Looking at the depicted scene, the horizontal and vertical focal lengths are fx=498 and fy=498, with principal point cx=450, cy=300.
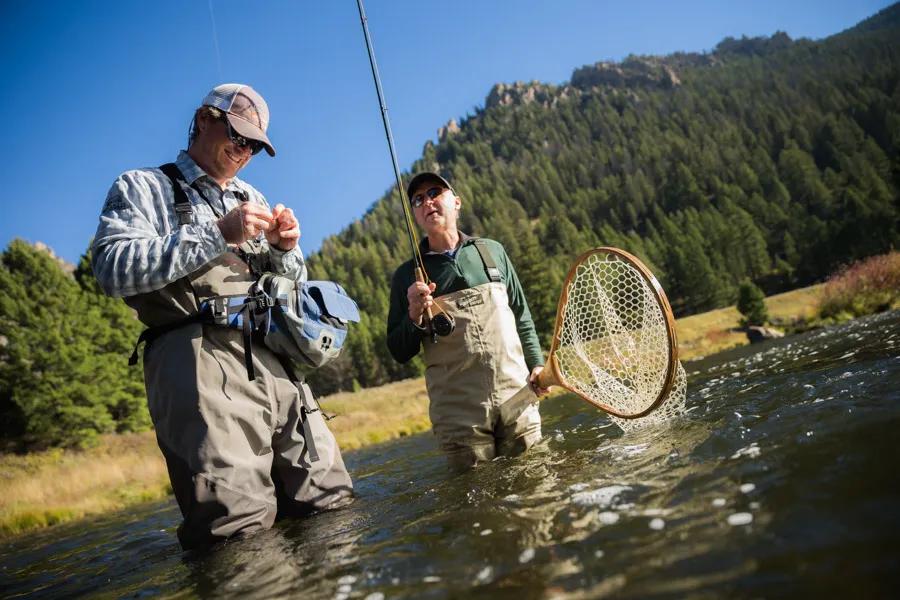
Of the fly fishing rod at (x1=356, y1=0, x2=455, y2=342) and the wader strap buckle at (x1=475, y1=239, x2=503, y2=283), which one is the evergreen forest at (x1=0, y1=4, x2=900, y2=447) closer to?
the fly fishing rod at (x1=356, y1=0, x2=455, y2=342)

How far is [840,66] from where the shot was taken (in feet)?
616

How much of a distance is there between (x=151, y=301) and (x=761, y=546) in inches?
146

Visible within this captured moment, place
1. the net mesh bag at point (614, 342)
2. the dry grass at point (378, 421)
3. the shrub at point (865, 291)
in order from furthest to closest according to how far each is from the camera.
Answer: the shrub at point (865, 291) < the dry grass at point (378, 421) < the net mesh bag at point (614, 342)

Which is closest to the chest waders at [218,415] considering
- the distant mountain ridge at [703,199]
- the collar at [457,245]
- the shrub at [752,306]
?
the collar at [457,245]

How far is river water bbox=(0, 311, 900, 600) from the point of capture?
5.13 ft

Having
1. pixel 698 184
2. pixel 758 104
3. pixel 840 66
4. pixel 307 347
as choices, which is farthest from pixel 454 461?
pixel 840 66

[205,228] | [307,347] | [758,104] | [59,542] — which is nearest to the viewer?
[205,228]

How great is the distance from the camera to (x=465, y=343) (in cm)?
469

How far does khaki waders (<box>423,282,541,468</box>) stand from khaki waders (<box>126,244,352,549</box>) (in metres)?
1.41

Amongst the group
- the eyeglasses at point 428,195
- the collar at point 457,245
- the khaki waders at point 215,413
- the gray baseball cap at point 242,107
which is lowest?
the khaki waders at point 215,413

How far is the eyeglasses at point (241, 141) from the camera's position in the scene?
3.98 metres

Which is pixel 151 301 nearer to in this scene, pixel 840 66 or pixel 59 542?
pixel 59 542

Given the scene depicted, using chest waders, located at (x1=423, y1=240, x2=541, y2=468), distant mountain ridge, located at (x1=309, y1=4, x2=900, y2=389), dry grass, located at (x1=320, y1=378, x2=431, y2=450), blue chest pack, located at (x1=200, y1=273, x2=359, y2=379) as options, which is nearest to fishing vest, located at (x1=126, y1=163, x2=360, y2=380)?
blue chest pack, located at (x1=200, y1=273, x2=359, y2=379)

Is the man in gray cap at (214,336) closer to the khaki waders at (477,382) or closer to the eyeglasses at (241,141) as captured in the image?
the eyeglasses at (241,141)
